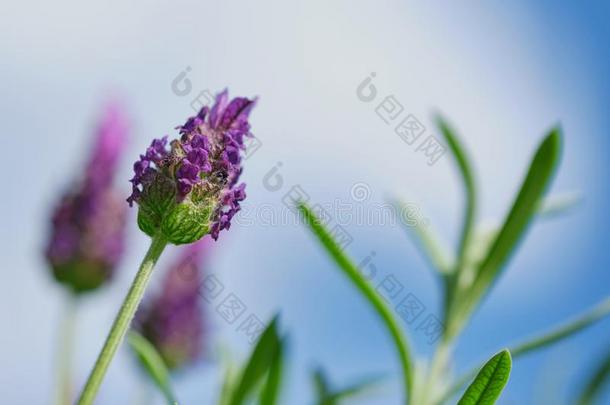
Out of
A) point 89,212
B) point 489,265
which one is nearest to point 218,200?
point 489,265

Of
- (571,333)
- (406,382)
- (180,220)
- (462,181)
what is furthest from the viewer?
(462,181)

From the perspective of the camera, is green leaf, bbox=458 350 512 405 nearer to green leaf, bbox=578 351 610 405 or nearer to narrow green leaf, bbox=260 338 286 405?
narrow green leaf, bbox=260 338 286 405

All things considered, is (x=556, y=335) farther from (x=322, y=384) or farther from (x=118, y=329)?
(x=118, y=329)

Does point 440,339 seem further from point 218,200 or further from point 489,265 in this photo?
point 218,200

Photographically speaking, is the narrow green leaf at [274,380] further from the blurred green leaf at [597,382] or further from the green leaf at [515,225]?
the blurred green leaf at [597,382]

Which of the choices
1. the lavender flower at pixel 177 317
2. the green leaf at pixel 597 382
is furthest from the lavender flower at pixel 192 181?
the lavender flower at pixel 177 317

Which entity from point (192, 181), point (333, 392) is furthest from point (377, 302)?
point (192, 181)
